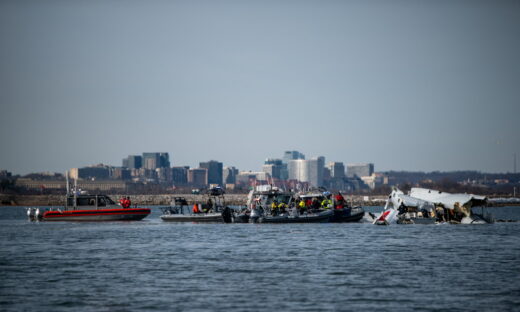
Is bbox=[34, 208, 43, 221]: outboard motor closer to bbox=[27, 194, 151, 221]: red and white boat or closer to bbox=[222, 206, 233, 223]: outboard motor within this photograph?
bbox=[27, 194, 151, 221]: red and white boat

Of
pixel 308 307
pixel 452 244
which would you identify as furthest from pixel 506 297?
pixel 452 244

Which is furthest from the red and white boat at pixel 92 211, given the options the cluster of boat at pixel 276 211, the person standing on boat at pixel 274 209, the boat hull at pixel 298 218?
the boat hull at pixel 298 218

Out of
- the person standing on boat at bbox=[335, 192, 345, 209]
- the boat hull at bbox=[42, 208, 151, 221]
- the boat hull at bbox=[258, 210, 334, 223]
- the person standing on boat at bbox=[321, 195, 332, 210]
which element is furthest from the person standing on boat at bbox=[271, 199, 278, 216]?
the boat hull at bbox=[42, 208, 151, 221]

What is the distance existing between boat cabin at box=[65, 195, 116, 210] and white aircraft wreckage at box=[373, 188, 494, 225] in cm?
3049

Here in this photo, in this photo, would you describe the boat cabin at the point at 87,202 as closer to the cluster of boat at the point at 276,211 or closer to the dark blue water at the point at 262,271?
the cluster of boat at the point at 276,211

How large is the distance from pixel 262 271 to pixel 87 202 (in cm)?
5335

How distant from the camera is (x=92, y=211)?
87.4 metres

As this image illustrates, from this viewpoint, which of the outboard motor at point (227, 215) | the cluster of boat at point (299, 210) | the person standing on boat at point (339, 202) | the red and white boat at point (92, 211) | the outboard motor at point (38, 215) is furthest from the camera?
the outboard motor at point (38, 215)

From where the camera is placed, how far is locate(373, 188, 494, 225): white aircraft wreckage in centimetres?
7919

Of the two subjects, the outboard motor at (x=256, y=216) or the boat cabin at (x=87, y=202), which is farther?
the boat cabin at (x=87, y=202)

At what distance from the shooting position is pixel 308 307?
29.5 metres

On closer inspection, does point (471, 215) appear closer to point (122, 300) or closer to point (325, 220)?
point (325, 220)

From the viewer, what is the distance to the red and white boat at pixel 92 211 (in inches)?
3452

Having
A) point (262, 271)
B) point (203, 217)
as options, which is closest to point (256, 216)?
point (203, 217)
